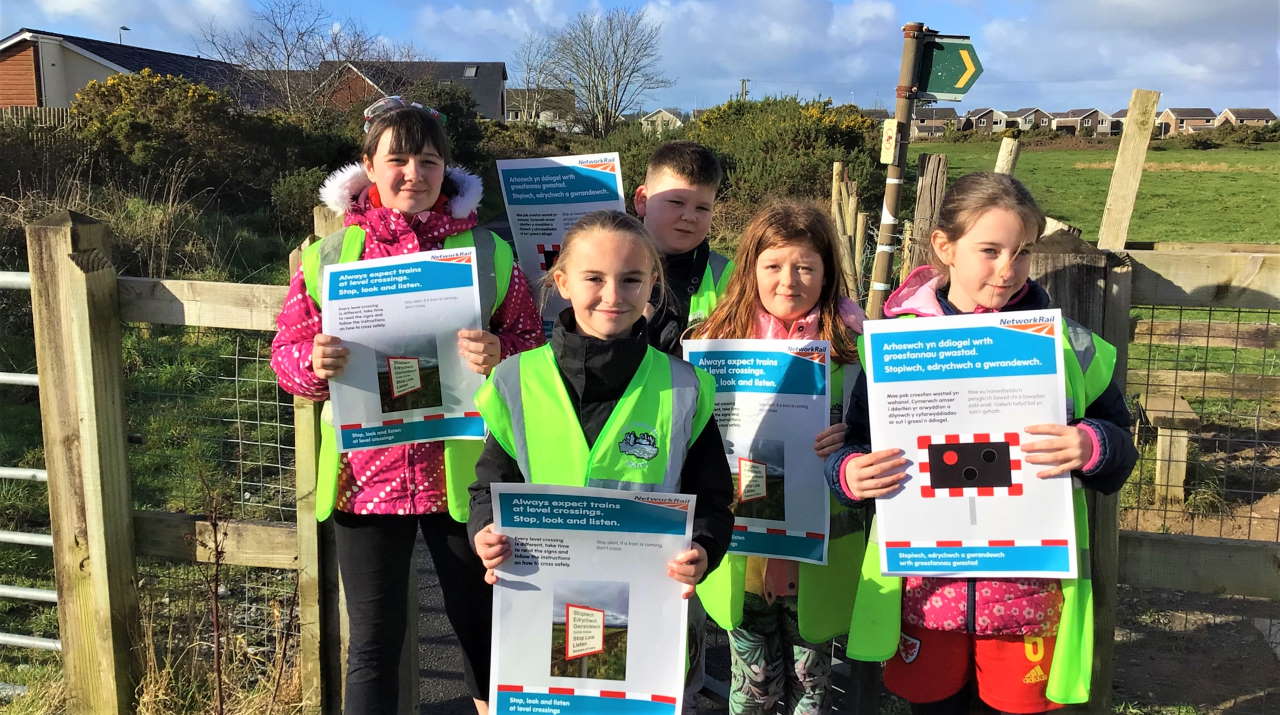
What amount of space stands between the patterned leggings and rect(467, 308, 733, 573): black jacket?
1.77 ft

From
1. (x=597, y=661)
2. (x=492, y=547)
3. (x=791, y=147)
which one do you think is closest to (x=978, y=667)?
(x=597, y=661)

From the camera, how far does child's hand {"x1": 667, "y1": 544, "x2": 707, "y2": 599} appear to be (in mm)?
2139

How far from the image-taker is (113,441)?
11.0 feet

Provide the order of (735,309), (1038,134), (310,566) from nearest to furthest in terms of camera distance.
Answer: (735,309) → (310,566) → (1038,134)

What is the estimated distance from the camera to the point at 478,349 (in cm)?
263

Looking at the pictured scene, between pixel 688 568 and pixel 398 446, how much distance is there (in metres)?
1.04

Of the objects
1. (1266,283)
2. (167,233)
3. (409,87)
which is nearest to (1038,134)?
(409,87)

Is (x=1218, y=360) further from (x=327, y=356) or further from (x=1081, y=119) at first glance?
(x=1081, y=119)

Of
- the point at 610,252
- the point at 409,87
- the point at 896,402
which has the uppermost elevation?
the point at 409,87

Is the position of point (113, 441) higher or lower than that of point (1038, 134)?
lower

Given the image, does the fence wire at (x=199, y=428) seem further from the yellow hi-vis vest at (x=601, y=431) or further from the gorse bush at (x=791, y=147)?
the gorse bush at (x=791, y=147)

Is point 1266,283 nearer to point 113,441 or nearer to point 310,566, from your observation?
point 310,566

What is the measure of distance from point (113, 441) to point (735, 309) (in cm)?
233

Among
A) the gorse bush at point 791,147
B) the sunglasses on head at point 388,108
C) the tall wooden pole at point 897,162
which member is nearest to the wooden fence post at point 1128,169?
the tall wooden pole at point 897,162
